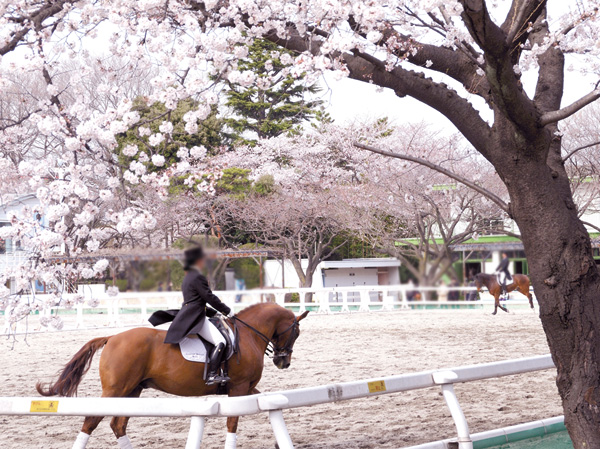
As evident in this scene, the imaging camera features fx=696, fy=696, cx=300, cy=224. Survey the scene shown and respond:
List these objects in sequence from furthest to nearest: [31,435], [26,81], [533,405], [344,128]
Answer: [344,128] → [26,81] → [533,405] → [31,435]

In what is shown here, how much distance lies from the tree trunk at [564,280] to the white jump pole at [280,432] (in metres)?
1.94

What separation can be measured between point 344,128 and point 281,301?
11.0m

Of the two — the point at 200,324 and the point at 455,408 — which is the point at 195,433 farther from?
the point at 455,408

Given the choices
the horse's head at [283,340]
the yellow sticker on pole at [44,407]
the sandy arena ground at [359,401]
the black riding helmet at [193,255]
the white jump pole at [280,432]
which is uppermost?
the black riding helmet at [193,255]

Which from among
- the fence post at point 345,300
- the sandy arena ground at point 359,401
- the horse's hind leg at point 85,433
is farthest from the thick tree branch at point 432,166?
the fence post at point 345,300

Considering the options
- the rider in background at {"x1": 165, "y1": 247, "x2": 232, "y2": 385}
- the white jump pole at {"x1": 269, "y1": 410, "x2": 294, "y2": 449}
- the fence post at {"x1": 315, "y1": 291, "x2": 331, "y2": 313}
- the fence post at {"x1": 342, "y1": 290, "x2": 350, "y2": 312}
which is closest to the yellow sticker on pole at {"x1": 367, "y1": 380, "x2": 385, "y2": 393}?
the white jump pole at {"x1": 269, "y1": 410, "x2": 294, "y2": 449}

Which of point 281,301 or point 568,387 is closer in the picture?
point 568,387

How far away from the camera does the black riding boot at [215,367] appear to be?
5.55 metres

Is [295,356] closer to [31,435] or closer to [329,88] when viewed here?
[31,435]

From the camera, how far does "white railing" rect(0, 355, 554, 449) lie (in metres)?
3.79

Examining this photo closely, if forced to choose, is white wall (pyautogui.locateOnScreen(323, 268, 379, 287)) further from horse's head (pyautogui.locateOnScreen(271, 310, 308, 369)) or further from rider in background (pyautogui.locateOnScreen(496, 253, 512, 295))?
rider in background (pyautogui.locateOnScreen(496, 253, 512, 295))

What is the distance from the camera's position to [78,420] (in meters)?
7.73

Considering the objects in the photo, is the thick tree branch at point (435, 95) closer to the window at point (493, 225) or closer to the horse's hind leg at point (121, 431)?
the horse's hind leg at point (121, 431)

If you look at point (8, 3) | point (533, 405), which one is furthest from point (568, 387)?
point (8, 3)
